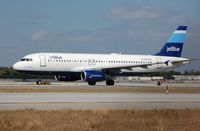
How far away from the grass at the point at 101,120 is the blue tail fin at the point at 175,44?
168ft

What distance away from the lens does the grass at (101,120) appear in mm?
15443

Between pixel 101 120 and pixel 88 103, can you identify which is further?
pixel 88 103

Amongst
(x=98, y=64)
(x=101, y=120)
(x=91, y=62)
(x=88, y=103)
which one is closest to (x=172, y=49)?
(x=98, y=64)

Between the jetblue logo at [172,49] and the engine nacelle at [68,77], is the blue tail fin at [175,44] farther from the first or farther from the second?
the engine nacelle at [68,77]

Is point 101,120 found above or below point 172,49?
below

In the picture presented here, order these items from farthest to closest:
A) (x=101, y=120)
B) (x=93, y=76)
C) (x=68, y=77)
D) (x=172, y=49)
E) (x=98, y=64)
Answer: (x=172, y=49) → (x=68, y=77) → (x=98, y=64) → (x=93, y=76) → (x=101, y=120)

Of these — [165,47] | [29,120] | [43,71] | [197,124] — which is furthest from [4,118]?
[165,47]

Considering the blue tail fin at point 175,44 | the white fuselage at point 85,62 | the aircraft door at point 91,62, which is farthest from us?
the blue tail fin at point 175,44

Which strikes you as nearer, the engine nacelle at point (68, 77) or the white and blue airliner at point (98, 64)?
the white and blue airliner at point (98, 64)

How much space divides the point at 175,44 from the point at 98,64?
48.8 feet

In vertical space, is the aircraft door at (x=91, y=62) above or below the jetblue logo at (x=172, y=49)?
below

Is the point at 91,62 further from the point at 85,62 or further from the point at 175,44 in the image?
the point at 175,44

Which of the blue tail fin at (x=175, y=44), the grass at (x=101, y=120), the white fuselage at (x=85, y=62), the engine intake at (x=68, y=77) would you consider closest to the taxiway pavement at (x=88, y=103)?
the grass at (x=101, y=120)

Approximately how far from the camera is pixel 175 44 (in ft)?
241
